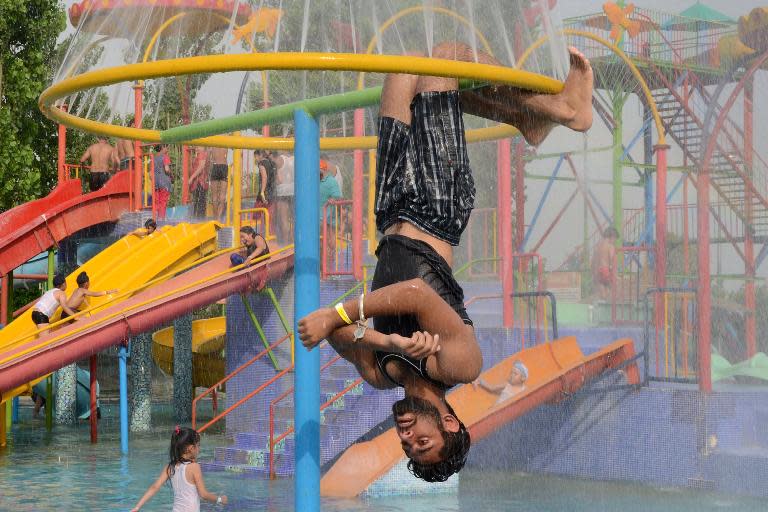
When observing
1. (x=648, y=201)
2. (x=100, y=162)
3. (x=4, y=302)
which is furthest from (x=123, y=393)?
(x=648, y=201)

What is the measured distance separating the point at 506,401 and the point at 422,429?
297 inches

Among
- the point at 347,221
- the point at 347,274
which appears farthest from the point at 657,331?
the point at 347,221

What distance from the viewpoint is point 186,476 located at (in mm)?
8172

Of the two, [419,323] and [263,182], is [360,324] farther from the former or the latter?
[263,182]

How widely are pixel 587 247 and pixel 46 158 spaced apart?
1493cm

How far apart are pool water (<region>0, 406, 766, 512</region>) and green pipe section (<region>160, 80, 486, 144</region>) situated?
551 centimetres

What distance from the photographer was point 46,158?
91.7ft

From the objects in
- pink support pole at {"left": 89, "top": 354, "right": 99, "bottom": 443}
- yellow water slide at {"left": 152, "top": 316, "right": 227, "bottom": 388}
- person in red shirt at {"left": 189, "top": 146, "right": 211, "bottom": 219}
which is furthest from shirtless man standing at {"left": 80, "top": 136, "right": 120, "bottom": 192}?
pink support pole at {"left": 89, "top": 354, "right": 99, "bottom": 443}

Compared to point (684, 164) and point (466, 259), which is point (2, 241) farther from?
point (684, 164)

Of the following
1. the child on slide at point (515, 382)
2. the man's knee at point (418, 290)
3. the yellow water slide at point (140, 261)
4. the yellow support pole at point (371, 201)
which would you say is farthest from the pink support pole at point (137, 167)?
the man's knee at point (418, 290)

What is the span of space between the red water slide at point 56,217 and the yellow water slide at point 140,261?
0.74 m

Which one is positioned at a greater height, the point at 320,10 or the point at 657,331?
the point at 320,10

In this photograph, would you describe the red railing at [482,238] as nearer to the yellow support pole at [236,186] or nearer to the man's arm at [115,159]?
the yellow support pole at [236,186]

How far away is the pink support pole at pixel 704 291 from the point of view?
487 inches
